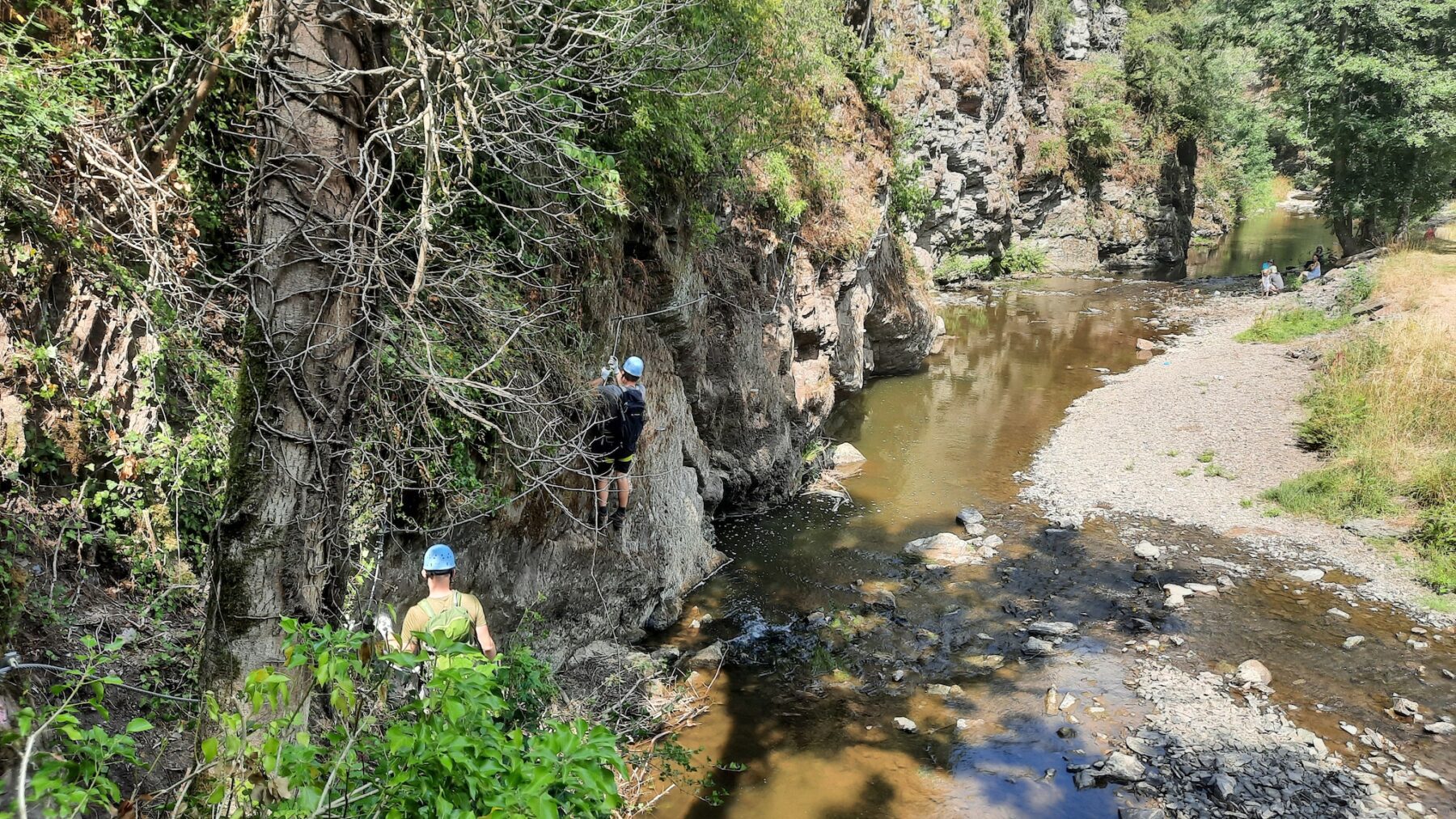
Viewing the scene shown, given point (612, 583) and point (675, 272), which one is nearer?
point (612, 583)

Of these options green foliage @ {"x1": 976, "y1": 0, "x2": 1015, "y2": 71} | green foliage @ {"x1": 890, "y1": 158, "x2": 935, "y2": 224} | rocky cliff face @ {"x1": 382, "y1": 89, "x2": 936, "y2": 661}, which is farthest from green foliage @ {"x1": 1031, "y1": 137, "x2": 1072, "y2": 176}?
rocky cliff face @ {"x1": 382, "y1": 89, "x2": 936, "y2": 661}

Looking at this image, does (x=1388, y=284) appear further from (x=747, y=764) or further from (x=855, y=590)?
(x=747, y=764)

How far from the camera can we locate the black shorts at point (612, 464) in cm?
792

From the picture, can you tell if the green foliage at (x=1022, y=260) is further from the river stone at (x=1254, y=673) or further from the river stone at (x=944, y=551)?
the river stone at (x=1254, y=673)

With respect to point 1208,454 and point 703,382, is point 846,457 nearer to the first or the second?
point 703,382

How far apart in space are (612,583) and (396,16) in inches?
258

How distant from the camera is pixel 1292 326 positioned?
73.1ft

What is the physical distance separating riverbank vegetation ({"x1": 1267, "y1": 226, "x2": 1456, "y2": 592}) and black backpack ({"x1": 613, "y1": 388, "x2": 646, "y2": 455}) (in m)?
11.5

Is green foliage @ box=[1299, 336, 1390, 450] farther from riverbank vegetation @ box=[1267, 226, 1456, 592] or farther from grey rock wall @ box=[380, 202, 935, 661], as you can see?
grey rock wall @ box=[380, 202, 935, 661]

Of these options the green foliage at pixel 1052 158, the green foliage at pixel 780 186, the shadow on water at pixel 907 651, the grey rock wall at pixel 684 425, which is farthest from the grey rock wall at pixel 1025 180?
the shadow on water at pixel 907 651

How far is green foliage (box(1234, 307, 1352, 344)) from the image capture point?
71.3ft

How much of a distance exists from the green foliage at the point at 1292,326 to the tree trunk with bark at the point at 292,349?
82.9 feet

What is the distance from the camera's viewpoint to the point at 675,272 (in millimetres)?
9984

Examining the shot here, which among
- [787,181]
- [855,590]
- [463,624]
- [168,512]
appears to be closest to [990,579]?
[855,590]
